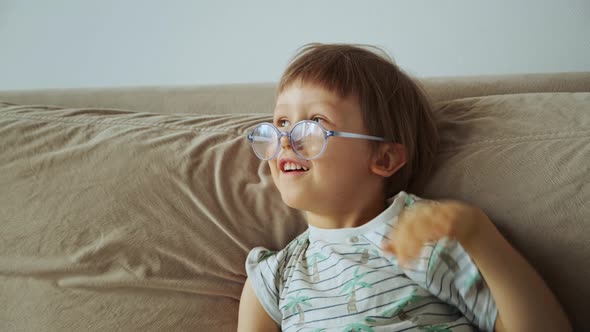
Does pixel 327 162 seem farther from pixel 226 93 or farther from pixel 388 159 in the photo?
pixel 226 93

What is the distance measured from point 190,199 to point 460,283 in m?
0.68

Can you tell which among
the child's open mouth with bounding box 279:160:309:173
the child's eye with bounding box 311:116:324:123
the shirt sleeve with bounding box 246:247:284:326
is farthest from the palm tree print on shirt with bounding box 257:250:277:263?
the child's eye with bounding box 311:116:324:123

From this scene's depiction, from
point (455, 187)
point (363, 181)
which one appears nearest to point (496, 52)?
point (455, 187)

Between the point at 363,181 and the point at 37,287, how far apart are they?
33.4 inches

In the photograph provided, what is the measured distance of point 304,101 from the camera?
3.31 ft

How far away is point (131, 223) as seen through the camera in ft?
3.76

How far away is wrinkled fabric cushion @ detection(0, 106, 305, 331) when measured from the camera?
1087 mm

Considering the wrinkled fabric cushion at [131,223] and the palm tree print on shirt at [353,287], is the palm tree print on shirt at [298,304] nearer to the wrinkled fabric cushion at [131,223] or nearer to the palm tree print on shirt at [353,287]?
the palm tree print on shirt at [353,287]

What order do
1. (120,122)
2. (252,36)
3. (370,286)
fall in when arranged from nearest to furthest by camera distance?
(370,286)
(120,122)
(252,36)

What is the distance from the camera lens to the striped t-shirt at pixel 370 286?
860 millimetres

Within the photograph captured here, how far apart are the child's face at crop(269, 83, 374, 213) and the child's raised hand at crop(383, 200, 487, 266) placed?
0.28 meters

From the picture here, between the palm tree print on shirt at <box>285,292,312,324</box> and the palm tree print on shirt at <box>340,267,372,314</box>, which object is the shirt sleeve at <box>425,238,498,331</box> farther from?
the palm tree print on shirt at <box>285,292,312,324</box>

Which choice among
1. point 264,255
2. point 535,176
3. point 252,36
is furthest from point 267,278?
point 252,36

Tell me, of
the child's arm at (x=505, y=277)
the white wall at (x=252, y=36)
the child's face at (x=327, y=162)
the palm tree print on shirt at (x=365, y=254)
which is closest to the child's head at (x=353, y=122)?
the child's face at (x=327, y=162)
